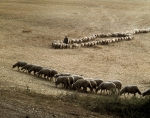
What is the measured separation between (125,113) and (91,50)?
14.2 metres

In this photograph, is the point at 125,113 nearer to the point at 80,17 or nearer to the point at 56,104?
the point at 56,104

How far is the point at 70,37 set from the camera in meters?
28.5

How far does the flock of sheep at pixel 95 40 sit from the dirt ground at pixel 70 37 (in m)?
0.56

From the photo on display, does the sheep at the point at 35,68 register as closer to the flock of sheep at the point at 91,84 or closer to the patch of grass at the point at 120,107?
the flock of sheep at the point at 91,84

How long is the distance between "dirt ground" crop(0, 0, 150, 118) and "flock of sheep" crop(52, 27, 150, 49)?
559 mm

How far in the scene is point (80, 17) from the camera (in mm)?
37156

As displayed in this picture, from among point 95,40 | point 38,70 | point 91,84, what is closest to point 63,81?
point 91,84

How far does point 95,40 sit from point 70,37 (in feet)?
6.96

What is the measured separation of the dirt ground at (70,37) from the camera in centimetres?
1697

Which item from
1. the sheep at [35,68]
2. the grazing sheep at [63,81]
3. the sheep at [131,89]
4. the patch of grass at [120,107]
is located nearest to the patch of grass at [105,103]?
the patch of grass at [120,107]

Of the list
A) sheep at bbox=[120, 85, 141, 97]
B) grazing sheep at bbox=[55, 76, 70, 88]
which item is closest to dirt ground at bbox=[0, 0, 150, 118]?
grazing sheep at bbox=[55, 76, 70, 88]

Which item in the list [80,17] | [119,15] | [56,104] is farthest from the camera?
[119,15]

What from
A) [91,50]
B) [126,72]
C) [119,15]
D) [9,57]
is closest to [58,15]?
[119,15]

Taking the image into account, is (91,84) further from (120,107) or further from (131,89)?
(120,107)
